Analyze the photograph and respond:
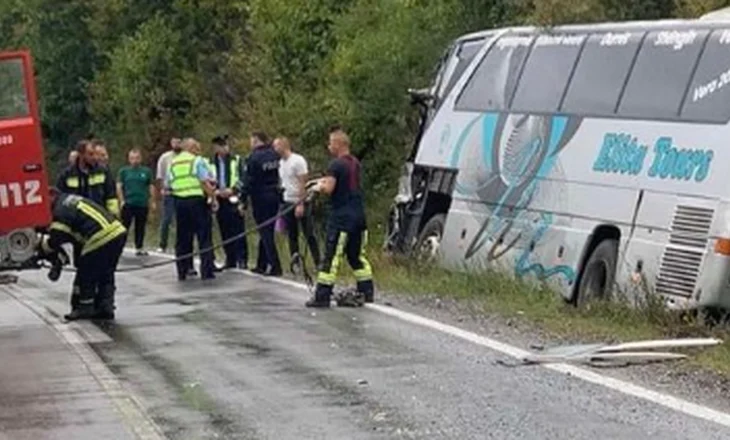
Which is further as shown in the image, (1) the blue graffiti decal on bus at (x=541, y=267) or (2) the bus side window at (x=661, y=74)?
(1) the blue graffiti decal on bus at (x=541, y=267)

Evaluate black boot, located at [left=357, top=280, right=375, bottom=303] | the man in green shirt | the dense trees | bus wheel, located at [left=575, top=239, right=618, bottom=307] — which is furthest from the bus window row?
the man in green shirt

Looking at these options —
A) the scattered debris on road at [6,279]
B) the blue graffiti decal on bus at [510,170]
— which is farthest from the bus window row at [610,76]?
the scattered debris on road at [6,279]

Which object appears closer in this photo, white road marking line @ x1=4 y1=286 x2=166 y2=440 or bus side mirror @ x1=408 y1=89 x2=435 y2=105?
white road marking line @ x1=4 y1=286 x2=166 y2=440

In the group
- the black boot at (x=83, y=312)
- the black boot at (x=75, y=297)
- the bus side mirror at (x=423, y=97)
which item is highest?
the bus side mirror at (x=423, y=97)

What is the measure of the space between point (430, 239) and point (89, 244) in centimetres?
665

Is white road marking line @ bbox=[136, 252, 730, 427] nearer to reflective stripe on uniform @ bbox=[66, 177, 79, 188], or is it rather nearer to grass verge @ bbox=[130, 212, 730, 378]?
grass verge @ bbox=[130, 212, 730, 378]

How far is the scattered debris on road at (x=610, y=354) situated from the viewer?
37.6ft

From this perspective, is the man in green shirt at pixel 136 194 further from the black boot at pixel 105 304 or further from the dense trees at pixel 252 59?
the black boot at pixel 105 304

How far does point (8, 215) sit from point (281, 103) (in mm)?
19572

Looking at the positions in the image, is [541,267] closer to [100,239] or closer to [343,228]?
[343,228]

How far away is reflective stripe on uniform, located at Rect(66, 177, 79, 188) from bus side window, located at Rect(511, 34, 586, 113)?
4960mm

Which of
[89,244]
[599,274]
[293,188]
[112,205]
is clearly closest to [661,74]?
[599,274]

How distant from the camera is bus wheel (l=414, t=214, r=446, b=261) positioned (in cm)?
2053

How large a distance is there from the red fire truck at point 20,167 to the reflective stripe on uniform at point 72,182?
9.46 feet
